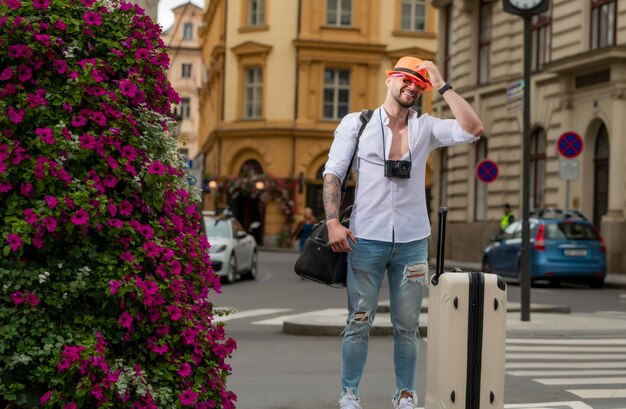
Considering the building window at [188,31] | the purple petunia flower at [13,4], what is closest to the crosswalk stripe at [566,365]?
the purple petunia flower at [13,4]

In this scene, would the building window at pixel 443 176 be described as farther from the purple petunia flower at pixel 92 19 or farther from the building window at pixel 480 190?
the purple petunia flower at pixel 92 19

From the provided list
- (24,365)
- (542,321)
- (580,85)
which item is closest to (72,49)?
(24,365)

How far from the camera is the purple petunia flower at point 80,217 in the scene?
5.42 meters

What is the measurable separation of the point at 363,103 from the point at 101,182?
5441 cm

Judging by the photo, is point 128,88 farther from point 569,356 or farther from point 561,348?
point 561,348

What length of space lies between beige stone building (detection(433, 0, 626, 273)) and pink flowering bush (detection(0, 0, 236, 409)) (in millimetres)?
20839

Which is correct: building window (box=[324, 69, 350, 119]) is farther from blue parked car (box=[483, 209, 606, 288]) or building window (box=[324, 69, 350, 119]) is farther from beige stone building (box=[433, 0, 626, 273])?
blue parked car (box=[483, 209, 606, 288])

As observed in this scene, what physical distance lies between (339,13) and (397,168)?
53.2 metres

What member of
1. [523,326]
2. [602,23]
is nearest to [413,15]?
[602,23]

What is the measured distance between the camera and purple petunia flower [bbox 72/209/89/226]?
542 cm

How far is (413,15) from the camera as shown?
202 ft

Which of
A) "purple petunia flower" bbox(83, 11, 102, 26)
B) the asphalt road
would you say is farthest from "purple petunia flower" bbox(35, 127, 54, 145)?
the asphalt road

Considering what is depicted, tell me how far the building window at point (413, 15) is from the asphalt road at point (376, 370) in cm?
4421

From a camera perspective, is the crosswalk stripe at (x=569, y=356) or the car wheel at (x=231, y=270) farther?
the car wheel at (x=231, y=270)
